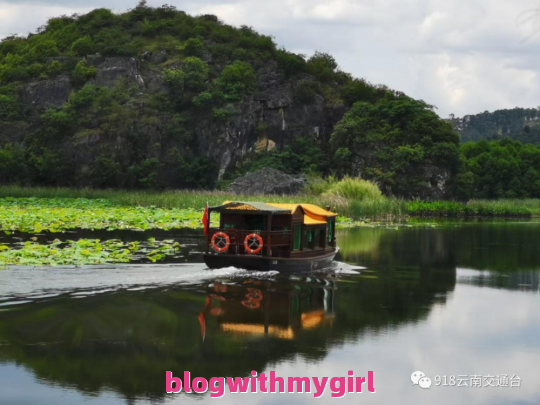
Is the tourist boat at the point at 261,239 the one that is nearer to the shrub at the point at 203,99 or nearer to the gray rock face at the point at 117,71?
the shrub at the point at 203,99

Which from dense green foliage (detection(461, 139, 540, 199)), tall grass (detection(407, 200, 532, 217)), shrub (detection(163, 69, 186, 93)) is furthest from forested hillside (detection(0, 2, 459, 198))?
dense green foliage (detection(461, 139, 540, 199))

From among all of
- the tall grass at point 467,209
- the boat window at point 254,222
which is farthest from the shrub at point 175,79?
the boat window at point 254,222

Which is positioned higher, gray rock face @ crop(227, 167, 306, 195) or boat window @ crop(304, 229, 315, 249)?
gray rock face @ crop(227, 167, 306, 195)

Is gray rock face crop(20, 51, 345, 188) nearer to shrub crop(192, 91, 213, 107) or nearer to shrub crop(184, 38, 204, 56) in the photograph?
shrub crop(192, 91, 213, 107)

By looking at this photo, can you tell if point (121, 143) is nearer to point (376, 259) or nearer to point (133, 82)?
point (133, 82)

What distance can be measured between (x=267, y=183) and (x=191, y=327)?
47.9m

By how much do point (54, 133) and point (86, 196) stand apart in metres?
13.9

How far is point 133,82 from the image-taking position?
247ft

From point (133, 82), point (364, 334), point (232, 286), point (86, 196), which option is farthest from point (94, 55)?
point (364, 334)

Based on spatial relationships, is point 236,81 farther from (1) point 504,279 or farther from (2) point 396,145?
(1) point 504,279

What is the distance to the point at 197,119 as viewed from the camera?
72.7 meters

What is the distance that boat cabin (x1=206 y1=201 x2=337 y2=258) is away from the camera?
22.3 m

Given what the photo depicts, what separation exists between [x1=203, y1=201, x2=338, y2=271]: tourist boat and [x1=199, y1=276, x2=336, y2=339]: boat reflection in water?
0.80m

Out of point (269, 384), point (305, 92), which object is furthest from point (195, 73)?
point (269, 384)
